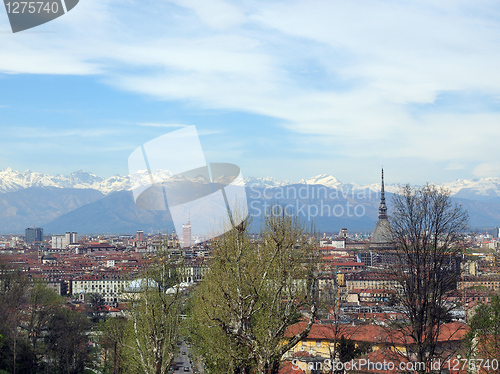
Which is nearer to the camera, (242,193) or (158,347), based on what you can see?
(158,347)

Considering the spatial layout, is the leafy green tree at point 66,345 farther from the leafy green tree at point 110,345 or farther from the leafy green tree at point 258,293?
the leafy green tree at point 258,293

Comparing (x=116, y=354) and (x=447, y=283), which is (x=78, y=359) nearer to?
(x=116, y=354)

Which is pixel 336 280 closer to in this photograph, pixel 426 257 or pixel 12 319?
pixel 12 319

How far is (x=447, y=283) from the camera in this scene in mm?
11734

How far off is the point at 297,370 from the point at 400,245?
35.0 feet

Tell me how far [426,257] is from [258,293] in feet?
12.8

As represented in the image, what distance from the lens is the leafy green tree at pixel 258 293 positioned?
10.4 meters

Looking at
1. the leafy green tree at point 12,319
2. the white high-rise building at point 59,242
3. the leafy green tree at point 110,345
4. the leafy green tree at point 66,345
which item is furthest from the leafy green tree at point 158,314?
the white high-rise building at point 59,242

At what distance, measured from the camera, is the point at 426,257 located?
12.3 metres

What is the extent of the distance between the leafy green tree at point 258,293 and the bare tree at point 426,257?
2122mm

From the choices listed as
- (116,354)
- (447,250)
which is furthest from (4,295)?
(447,250)

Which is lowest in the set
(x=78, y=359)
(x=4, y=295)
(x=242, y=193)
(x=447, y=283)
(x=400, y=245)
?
(x=78, y=359)

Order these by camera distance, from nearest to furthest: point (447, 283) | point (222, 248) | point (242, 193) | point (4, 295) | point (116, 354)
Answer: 1. point (447, 283)
2. point (222, 248)
3. point (242, 193)
4. point (116, 354)
5. point (4, 295)

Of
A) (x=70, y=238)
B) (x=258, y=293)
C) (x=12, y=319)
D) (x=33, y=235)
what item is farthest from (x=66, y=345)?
(x=33, y=235)
